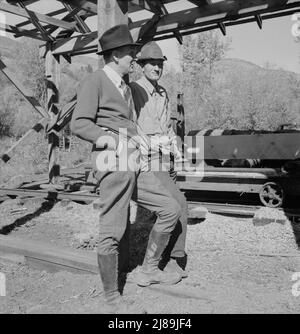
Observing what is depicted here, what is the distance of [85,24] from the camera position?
351 inches

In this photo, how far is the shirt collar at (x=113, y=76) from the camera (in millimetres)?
3350

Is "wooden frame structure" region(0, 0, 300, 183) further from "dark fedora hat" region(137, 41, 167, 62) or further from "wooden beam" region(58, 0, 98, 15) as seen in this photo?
"dark fedora hat" region(137, 41, 167, 62)

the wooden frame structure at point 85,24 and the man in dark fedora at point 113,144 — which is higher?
the wooden frame structure at point 85,24

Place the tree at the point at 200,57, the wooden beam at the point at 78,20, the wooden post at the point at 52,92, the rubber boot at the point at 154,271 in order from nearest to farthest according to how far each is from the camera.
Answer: the rubber boot at the point at 154,271, the wooden beam at the point at 78,20, the wooden post at the point at 52,92, the tree at the point at 200,57

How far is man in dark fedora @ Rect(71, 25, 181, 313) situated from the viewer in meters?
3.22

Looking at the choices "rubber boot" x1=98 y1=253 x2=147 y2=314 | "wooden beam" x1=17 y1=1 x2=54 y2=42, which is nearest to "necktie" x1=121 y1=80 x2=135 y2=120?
"rubber boot" x1=98 y1=253 x2=147 y2=314

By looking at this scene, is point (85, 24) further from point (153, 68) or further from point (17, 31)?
point (153, 68)

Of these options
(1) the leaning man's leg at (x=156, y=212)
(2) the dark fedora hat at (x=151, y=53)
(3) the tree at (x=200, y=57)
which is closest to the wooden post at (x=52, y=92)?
(2) the dark fedora hat at (x=151, y=53)

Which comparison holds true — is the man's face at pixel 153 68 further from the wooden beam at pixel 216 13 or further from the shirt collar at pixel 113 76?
the wooden beam at pixel 216 13

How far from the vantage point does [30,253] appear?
4.58 metres

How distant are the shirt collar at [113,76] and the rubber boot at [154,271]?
134cm

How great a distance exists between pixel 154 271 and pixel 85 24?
6768 mm

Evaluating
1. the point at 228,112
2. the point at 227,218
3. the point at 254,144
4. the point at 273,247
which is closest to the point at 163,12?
the point at 254,144
